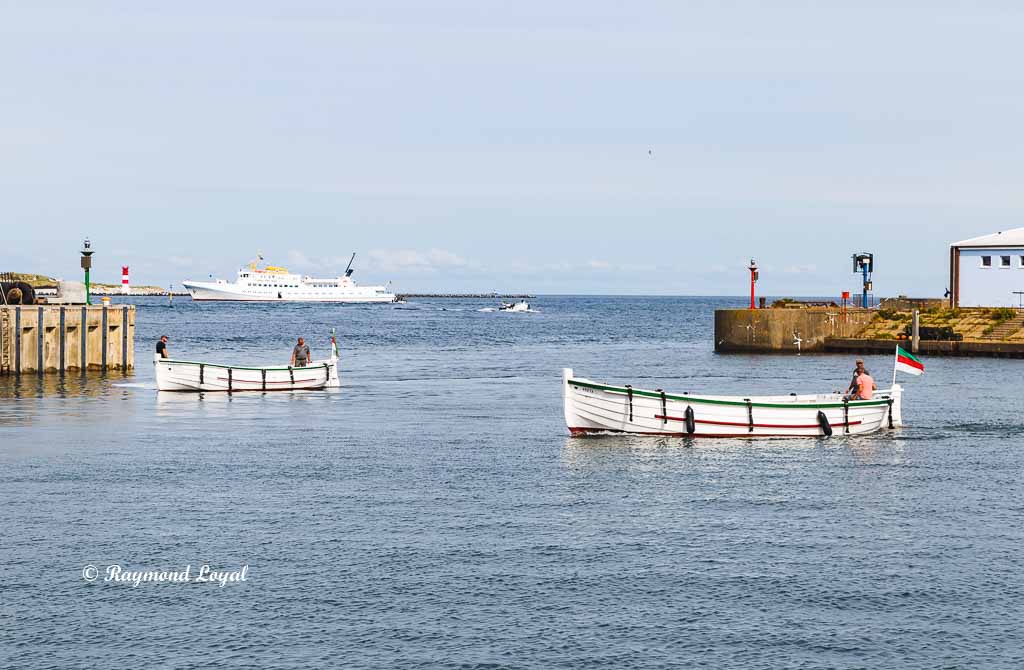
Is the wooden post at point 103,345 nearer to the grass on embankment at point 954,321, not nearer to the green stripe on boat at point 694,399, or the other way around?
the green stripe on boat at point 694,399

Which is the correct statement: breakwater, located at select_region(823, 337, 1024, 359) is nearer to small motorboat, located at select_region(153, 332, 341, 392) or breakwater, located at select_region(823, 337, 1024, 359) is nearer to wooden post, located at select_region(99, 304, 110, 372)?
small motorboat, located at select_region(153, 332, 341, 392)

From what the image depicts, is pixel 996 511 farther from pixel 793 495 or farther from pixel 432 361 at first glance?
pixel 432 361

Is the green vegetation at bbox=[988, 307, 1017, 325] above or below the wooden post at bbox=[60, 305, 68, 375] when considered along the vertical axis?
above

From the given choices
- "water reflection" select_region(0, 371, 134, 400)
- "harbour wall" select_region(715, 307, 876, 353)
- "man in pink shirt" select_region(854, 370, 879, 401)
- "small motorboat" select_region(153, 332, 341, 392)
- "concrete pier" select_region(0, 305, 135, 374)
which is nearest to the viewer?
"man in pink shirt" select_region(854, 370, 879, 401)

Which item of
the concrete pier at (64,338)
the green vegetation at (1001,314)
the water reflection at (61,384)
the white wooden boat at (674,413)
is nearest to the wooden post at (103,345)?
the concrete pier at (64,338)

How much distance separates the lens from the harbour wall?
3324 inches

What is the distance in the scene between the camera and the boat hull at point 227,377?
52156 mm

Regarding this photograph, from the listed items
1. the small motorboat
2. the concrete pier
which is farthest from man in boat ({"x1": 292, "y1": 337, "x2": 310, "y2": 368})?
the concrete pier

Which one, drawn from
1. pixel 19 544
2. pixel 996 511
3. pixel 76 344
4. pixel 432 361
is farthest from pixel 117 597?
pixel 432 361

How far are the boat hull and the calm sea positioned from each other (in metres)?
7.17

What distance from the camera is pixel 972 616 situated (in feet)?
60.3

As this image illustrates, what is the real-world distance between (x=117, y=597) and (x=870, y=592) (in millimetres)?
11896

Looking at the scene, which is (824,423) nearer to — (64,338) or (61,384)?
(61,384)

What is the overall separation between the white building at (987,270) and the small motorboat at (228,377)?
51955 millimetres
